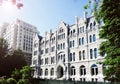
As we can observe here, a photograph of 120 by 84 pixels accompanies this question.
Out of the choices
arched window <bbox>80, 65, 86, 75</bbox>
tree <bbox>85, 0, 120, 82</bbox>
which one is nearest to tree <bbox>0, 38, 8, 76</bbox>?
arched window <bbox>80, 65, 86, 75</bbox>

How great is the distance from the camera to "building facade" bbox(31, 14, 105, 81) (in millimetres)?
39344

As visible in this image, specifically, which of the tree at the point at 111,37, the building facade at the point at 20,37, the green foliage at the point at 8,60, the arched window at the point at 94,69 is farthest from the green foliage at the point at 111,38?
the building facade at the point at 20,37

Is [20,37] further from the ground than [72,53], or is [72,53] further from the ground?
[20,37]

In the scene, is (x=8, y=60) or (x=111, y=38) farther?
(x=8, y=60)

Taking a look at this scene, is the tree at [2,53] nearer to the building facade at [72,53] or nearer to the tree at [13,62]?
the tree at [13,62]

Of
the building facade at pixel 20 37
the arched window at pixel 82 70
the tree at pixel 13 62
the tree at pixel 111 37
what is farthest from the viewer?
the building facade at pixel 20 37

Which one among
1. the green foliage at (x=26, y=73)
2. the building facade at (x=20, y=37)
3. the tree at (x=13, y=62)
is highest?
the building facade at (x=20, y=37)

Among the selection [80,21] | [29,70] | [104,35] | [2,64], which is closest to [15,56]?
[2,64]

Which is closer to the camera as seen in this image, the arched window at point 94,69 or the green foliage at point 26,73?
the green foliage at point 26,73

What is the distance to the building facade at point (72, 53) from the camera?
39.3m

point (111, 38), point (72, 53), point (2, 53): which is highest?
point (72, 53)

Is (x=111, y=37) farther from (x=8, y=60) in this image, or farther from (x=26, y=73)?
(x=8, y=60)

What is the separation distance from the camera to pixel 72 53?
147 feet

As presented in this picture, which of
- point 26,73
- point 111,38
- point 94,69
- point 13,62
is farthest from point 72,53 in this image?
point 111,38
